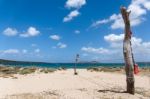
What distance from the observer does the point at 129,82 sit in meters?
17.1

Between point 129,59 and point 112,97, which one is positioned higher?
point 129,59

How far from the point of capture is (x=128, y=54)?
1711cm

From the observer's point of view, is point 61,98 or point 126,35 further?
point 126,35

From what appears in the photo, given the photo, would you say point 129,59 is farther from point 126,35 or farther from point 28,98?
point 28,98

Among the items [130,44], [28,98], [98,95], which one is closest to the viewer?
[28,98]

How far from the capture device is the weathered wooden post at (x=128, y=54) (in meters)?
17.0

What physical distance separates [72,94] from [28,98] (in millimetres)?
2352

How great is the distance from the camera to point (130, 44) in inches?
682

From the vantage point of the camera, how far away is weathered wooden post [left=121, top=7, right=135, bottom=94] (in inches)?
669

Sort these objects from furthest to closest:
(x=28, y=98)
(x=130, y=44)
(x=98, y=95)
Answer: (x=130, y=44) → (x=98, y=95) → (x=28, y=98)

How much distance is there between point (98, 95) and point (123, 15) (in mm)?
4380

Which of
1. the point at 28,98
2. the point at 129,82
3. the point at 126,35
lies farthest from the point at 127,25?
the point at 28,98

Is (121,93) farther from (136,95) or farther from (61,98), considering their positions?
(61,98)

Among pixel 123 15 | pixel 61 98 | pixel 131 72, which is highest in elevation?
pixel 123 15
